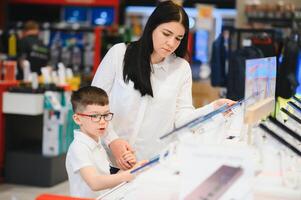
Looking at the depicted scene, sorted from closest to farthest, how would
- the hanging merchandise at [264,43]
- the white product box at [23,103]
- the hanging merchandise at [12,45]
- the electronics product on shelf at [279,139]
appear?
the electronics product on shelf at [279,139], the white product box at [23,103], the hanging merchandise at [264,43], the hanging merchandise at [12,45]

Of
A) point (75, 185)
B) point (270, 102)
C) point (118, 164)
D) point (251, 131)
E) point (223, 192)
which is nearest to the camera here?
point (223, 192)

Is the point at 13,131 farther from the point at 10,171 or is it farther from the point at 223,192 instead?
the point at 223,192

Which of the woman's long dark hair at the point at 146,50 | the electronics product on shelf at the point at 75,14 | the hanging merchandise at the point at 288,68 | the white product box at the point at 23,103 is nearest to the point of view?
the woman's long dark hair at the point at 146,50

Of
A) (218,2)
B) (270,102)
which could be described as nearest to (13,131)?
(270,102)

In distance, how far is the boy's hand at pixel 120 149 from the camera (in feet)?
8.12

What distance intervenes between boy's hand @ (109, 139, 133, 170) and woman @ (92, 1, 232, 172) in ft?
0.09

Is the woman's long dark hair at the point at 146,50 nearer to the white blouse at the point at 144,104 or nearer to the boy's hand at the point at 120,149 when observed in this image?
the white blouse at the point at 144,104

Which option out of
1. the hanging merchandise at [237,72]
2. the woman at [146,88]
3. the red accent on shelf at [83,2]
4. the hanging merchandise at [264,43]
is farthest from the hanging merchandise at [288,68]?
the red accent on shelf at [83,2]

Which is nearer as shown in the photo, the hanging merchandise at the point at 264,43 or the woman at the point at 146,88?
the woman at the point at 146,88

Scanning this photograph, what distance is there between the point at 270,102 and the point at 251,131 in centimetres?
31

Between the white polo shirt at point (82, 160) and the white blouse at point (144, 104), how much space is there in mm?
258

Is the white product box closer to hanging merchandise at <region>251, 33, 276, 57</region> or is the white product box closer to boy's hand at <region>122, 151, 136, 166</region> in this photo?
hanging merchandise at <region>251, 33, 276, 57</region>

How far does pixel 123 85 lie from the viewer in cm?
271

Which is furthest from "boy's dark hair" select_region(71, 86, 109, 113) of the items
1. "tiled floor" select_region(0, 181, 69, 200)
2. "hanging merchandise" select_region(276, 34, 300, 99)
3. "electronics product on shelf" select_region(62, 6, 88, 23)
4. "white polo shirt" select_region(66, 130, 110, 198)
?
"electronics product on shelf" select_region(62, 6, 88, 23)
